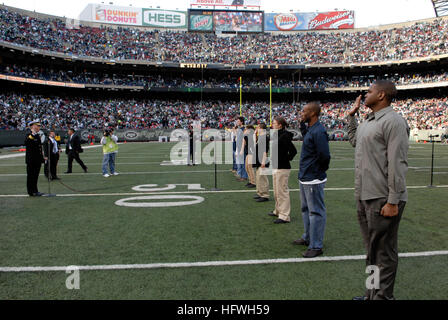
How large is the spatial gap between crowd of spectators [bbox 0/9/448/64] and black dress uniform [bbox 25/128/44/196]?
41499 mm

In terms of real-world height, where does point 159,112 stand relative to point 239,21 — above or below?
below

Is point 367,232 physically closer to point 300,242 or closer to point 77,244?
point 300,242

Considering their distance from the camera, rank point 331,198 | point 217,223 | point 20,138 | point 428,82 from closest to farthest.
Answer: point 217,223 → point 331,198 → point 20,138 → point 428,82

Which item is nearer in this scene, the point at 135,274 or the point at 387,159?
the point at 387,159

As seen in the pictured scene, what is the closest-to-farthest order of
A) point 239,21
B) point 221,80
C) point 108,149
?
point 108,149 → point 221,80 → point 239,21

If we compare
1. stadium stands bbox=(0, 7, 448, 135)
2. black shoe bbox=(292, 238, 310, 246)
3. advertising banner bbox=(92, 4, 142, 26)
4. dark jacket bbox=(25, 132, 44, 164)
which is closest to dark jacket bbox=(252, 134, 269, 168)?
black shoe bbox=(292, 238, 310, 246)

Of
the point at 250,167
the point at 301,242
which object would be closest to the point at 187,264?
the point at 301,242

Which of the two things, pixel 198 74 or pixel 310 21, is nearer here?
pixel 198 74

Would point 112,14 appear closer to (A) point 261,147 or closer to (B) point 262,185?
(A) point 261,147

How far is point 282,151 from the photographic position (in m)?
5.60

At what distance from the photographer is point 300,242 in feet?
14.9

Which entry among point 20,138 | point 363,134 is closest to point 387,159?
point 363,134

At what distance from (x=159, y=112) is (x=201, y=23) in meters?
23.5

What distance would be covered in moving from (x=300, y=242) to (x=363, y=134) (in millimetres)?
2248
